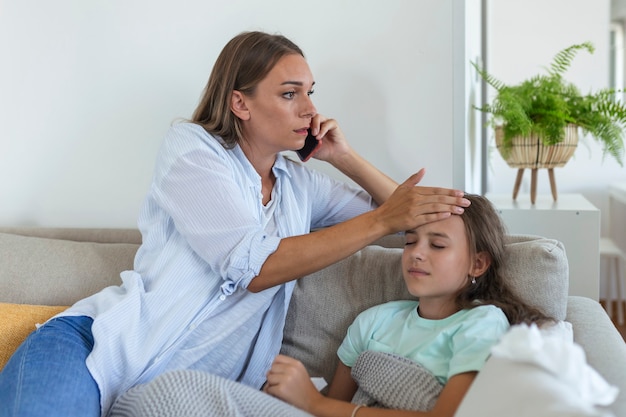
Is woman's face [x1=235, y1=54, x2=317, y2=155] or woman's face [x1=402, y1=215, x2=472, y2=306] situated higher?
woman's face [x1=235, y1=54, x2=317, y2=155]

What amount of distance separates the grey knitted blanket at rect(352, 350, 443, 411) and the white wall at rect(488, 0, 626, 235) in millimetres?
2629

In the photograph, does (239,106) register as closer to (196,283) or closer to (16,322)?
(196,283)

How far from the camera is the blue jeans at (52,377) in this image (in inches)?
49.7

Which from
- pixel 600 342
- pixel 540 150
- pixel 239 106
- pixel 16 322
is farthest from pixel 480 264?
pixel 16 322

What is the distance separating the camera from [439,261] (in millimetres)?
1424

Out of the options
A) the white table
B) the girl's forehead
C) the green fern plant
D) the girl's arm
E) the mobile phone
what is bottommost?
the girl's arm

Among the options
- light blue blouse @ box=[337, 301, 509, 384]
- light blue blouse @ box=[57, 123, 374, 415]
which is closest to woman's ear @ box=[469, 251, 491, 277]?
light blue blouse @ box=[337, 301, 509, 384]

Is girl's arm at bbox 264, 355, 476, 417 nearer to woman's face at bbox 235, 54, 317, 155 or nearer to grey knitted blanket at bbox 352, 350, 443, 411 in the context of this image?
grey knitted blanket at bbox 352, 350, 443, 411

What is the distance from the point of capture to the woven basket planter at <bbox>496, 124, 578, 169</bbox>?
2.20 metres

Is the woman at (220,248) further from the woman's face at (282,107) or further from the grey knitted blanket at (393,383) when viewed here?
the grey knitted blanket at (393,383)

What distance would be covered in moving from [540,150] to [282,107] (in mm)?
988

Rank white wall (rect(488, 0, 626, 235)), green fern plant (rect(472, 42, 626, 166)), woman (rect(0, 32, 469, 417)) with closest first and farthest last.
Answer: woman (rect(0, 32, 469, 417)), green fern plant (rect(472, 42, 626, 166)), white wall (rect(488, 0, 626, 235))

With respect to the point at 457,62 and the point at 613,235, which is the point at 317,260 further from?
the point at 613,235

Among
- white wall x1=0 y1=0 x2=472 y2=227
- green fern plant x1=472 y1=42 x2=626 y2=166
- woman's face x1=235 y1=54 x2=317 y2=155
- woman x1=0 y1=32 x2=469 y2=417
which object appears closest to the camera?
woman x1=0 y1=32 x2=469 y2=417
